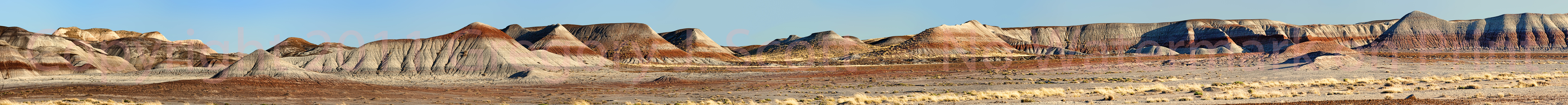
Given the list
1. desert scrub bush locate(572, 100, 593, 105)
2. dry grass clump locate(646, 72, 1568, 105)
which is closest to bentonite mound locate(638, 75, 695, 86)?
desert scrub bush locate(572, 100, 593, 105)

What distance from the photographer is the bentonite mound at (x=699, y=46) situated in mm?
123938

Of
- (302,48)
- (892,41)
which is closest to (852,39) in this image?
(892,41)

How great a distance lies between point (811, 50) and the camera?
135 meters

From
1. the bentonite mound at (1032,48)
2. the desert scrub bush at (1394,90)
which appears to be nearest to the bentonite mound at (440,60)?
the desert scrub bush at (1394,90)

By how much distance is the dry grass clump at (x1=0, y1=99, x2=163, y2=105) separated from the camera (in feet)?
139

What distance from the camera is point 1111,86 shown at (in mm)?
45469

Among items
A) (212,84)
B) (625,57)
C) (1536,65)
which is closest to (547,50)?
(625,57)

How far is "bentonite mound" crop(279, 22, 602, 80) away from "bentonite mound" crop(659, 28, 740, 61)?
26.8m

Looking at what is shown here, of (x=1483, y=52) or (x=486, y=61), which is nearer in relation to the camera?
(x=486, y=61)

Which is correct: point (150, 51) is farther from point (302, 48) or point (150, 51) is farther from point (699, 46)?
point (699, 46)

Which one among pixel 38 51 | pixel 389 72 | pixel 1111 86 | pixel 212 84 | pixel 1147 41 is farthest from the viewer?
pixel 1147 41

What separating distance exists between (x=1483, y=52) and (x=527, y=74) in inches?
4808

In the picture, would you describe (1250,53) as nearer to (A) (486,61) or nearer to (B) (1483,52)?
(B) (1483,52)

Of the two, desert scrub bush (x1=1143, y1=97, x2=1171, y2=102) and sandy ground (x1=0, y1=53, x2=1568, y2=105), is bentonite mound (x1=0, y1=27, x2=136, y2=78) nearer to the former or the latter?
sandy ground (x1=0, y1=53, x2=1568, y2=105)
